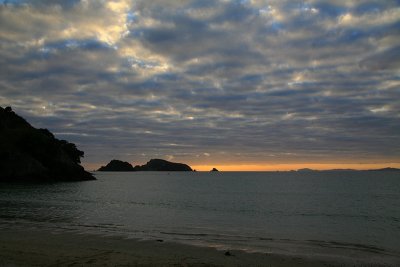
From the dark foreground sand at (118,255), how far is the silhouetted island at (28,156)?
3514 inches

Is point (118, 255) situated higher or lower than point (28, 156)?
lower

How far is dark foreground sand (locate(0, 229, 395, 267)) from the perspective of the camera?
1564 cm

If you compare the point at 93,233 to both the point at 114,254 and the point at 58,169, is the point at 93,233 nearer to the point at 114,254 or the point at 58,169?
the point at 114,254

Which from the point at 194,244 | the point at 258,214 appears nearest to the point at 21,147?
the point at 258,214

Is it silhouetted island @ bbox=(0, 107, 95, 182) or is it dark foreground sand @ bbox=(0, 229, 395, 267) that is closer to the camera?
dark foreground sand @ bbox=(0, 229, 395, 267)

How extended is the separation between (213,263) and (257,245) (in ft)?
20.6

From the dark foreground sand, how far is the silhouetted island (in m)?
89.3

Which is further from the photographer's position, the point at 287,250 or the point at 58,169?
the point at 58,169

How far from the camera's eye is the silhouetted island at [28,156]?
10138 cm

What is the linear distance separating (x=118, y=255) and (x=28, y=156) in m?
101

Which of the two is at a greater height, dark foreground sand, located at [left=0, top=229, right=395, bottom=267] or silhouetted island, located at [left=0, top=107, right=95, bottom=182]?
silhouetted island, located at [left=0, top=107, right=95, bottom=182]

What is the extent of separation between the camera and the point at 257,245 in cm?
2181

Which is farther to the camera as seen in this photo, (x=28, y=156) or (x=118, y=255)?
(x=28, y=156)

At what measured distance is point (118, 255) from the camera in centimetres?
1705
